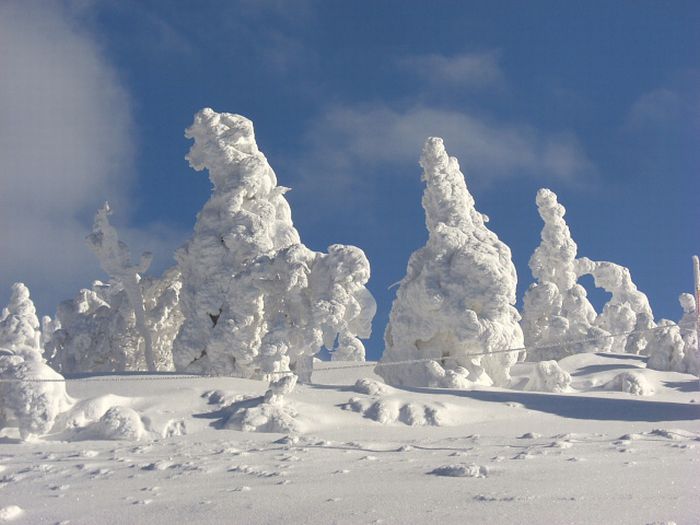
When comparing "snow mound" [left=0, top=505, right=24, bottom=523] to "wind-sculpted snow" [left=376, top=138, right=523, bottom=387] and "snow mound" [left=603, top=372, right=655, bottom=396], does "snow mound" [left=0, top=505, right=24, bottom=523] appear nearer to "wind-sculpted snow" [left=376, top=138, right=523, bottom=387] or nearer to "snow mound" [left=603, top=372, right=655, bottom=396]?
"wind-sculpted snow" [left=376, top=138, right=523, bottom=387]

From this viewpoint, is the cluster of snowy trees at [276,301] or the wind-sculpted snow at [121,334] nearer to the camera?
the cluster of snowy trees at [276,301]

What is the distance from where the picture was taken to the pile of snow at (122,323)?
71.5 feet

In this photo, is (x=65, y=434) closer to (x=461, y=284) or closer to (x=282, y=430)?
(x=282, y=430)

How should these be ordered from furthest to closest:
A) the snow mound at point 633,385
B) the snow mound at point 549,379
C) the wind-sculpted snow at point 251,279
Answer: the snow mound at point 549,379, the wind-sculpted snow at point 251,279, the snow mound at point 633,385

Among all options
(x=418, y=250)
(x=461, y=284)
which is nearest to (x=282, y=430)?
(x=461, y=284)

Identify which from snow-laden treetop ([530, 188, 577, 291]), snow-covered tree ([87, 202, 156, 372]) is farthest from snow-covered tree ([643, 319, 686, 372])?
snow-covered tree ([87, 202, 156, 372])

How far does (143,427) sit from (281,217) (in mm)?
12289

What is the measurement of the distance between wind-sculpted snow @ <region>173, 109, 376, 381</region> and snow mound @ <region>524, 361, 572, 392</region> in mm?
4550

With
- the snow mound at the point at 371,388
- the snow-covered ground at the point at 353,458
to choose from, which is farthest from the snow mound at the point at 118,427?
the snow mound at the point at 371,388

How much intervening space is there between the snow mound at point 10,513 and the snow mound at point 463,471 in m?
3.93

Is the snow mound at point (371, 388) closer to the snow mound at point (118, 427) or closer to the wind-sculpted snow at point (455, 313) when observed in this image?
the wind-sculpted snow at point (455, 313)

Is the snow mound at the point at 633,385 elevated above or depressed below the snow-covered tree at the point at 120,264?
below

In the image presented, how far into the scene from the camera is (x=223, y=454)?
9539 mm

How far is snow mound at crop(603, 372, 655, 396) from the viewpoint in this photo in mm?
17281
